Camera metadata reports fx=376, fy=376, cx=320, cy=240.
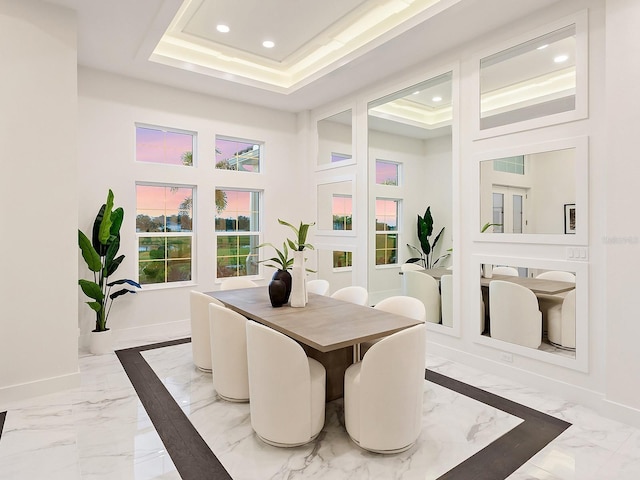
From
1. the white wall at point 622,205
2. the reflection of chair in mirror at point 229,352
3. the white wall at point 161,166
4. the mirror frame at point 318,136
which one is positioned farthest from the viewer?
the mirror frame at point 318,136

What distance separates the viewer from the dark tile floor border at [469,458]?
2.09 metres

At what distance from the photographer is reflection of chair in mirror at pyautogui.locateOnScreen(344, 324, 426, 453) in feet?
6.91

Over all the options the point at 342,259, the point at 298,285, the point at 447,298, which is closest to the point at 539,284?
the point at 447,298

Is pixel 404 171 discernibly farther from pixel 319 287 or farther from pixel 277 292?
pixel 277 292

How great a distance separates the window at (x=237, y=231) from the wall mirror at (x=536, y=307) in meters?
3.25

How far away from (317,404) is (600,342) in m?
2.23

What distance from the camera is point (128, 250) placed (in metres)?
4.65

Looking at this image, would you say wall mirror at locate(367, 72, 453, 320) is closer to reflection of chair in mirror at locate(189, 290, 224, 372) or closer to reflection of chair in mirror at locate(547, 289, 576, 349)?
reflection of chair in mirror at locate(547, 289, 576, 349)

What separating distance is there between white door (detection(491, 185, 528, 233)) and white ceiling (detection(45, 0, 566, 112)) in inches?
59.0

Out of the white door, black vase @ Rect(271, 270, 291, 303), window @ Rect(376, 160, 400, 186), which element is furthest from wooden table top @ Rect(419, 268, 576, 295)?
black vase @ Rect(271, 270, 291, 303)

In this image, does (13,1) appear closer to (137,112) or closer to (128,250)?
(137,112)

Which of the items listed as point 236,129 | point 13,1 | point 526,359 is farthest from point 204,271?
point 526,359

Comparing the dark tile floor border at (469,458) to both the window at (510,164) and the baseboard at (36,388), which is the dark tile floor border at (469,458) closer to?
the baseboard at (36,388)

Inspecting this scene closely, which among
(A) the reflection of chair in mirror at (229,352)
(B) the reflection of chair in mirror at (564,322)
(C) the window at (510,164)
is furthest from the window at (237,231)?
(B) the reflection of chair in mirror at (564,322)
